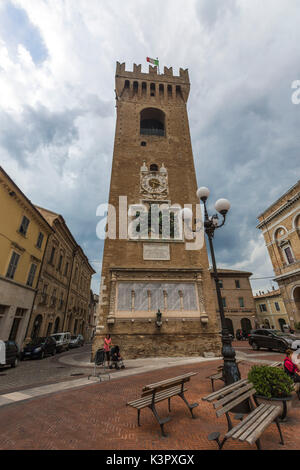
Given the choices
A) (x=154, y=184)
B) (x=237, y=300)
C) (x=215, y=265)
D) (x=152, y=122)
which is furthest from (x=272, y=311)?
(x=215, y=265)

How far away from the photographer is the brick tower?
565 inches

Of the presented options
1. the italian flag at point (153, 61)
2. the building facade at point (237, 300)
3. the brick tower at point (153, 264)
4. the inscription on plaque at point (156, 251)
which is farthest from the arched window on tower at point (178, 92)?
the building facade at point (237, 300)

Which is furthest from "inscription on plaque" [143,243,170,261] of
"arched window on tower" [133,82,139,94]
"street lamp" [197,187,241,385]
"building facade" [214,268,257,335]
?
"building facade" [214,268,257,335]

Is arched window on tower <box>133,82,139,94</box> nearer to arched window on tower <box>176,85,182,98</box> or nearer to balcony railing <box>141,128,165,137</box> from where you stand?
arched window on tower <box>176,85,182,98</box>

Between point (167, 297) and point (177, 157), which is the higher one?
point (177, 157)

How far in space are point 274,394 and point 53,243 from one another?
24.1 m

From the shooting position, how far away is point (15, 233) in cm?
1698

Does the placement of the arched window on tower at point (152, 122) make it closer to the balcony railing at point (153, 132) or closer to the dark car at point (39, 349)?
the balcony railing at point (153, 132)

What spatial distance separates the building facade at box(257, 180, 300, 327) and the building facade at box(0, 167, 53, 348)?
2806 centimetres

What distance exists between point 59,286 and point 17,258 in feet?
30.7

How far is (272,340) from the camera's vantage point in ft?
50.4

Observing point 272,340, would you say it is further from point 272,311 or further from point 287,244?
point 272,311
